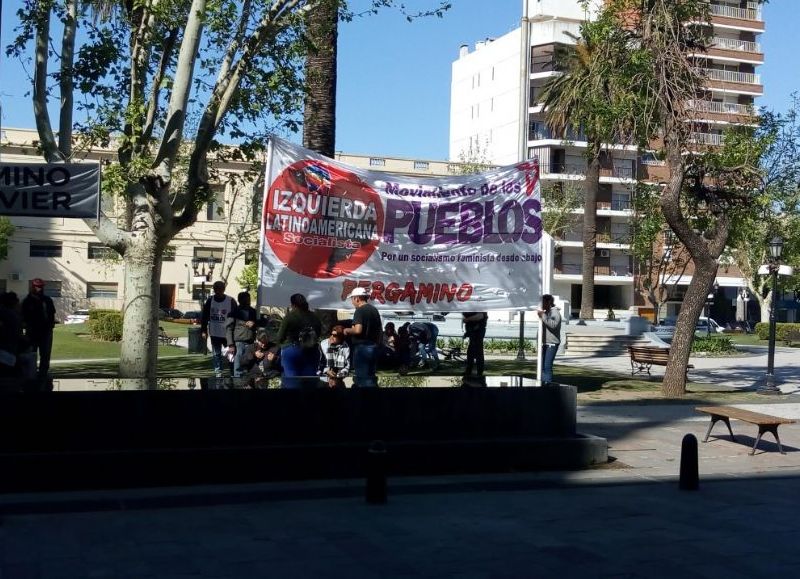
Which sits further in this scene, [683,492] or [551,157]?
[551,157]

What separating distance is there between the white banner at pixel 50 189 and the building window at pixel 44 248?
52.0 meters

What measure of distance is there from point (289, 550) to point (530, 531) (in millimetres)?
2073

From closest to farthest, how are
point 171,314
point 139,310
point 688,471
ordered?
point 688,471 → point 139,310 → point 171,314

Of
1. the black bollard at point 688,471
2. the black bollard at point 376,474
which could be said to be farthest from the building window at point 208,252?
the black bollard at point 376,474

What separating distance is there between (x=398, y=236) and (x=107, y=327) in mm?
22878

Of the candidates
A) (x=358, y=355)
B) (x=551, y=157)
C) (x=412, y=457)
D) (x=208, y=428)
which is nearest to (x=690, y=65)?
(x=358, y=355)

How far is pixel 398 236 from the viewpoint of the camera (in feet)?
39.1

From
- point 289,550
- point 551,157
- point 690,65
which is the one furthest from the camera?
point 551,157

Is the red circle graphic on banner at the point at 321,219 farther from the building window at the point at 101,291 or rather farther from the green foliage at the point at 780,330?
the building window at the point at 101,291

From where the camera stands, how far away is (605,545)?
7660 mm

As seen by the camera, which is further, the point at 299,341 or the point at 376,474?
the point at 299,341

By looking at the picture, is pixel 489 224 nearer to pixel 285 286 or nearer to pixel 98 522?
pixel 285 286

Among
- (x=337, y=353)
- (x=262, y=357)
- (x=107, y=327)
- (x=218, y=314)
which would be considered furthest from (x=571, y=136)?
(x=262, y=357)

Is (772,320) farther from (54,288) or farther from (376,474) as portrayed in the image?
(54,288)
